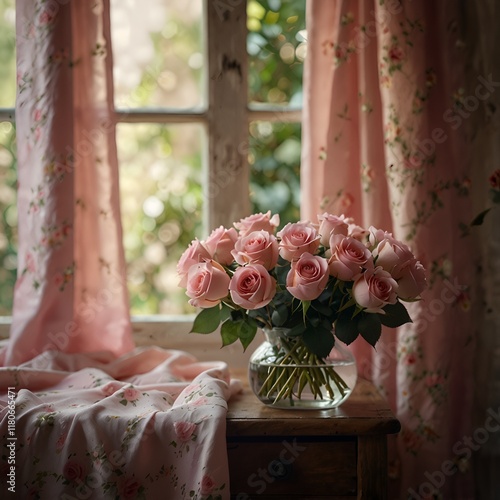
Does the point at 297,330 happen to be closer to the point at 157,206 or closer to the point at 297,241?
the point at 297,241

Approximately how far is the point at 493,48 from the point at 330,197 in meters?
0.52

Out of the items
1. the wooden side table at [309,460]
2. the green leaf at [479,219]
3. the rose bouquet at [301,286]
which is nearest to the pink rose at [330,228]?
the rose bouquet at [301,286]

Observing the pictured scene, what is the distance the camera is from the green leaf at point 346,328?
117cm

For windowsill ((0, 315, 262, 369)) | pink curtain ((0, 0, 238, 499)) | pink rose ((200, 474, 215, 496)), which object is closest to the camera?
pink rose ((200, 474, 215, 496))

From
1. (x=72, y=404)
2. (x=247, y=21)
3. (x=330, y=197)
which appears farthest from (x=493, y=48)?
(x=72, y=404)

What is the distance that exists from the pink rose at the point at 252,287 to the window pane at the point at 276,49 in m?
0.79

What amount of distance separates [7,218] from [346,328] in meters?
1.06

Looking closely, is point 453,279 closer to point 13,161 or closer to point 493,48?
point 493,48

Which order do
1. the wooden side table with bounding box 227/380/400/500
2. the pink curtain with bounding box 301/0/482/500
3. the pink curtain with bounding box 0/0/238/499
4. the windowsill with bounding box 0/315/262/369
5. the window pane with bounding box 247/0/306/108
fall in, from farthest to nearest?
the window pane with bounding box 247/0/306/108, the windowsill with bounding box 0/315/262/369, the pink curtain with bounding box 301/0/482/500, the pink curtain with bounding box 0/0/238/499, the wooden side table with bounding box 227/380/400/500

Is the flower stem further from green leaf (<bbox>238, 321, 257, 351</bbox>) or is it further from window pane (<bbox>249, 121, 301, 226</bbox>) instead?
window pane (<bbox>249, 121, 301, 226</bbox>)

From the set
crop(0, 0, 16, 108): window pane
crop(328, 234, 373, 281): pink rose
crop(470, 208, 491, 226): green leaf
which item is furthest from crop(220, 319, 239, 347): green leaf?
crop(0, 0, 16, 108): window pane

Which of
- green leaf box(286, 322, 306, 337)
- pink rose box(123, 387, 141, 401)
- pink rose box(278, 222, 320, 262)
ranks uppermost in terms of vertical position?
pink rose box(278, 222, 320, 262)

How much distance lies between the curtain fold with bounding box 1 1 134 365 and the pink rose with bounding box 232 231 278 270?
1.63ft

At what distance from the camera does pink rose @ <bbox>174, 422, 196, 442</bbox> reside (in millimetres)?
1143
